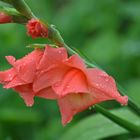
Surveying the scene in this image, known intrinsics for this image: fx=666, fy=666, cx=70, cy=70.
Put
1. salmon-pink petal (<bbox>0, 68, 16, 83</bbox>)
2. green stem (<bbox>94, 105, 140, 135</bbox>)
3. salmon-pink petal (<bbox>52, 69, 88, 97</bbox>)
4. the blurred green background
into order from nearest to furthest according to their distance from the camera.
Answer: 1. salmon-pink petal (<bbox>52, 69, 88, 97</bbox>)
2. salmon-pink petal (<bbox>0, 68, 16, 83</bbox>)
3. green stem (<bbox>94, 105, 140, 135</bbox>)
4. the blurred green background

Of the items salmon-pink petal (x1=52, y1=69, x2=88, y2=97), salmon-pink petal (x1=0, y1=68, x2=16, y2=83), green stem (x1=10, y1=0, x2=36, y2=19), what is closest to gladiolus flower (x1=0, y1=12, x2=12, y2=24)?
green stem (x1=10, y1=0, x2=36, y2=19)

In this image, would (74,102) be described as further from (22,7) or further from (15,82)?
(22,7)

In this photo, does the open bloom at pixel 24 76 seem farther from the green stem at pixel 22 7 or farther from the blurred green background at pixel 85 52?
the blurred green background at pixel 85 52

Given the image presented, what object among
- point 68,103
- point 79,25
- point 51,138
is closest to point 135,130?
point 68,103

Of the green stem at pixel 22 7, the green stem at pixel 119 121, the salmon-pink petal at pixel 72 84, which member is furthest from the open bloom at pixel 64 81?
the green stem at pixel 119 121

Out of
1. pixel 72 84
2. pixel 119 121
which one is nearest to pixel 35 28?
pixel 72 84

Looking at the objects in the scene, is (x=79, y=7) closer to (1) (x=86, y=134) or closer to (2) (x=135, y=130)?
(1) (x=86, y=134)

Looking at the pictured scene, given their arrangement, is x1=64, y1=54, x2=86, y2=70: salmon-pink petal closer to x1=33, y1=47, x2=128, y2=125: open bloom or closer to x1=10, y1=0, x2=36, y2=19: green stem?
x1=33, y1=47, x2=128, y2=125: open bloom
